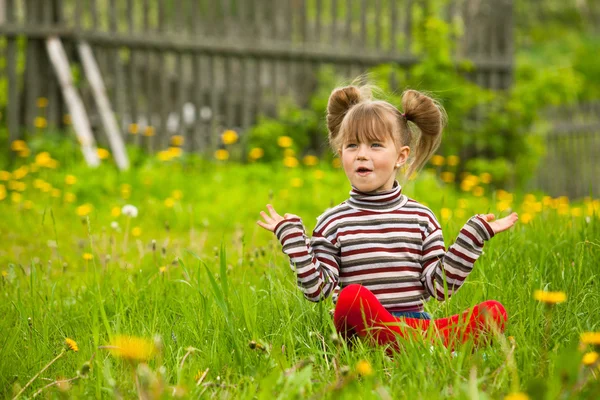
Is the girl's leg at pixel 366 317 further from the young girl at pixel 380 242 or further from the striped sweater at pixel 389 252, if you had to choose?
the striped sweater at pixel 389 252

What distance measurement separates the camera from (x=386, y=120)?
2.34 metres

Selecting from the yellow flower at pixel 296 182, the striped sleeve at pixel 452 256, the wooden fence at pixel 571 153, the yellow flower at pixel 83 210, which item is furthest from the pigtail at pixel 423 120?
the wooden fence at pixel 571 153

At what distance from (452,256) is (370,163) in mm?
373

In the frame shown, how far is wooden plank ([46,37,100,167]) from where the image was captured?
19.2 feet

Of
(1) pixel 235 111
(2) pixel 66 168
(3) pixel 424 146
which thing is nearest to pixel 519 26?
(1) pixel 235 111

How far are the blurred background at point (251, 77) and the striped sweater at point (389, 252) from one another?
340 centimetres

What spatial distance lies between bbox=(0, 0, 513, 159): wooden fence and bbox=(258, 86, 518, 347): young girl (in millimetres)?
4199

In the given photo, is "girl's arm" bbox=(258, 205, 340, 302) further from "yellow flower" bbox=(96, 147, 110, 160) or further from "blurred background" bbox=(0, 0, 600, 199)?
"yellow flower" bbox=(96, 147, 110, 160)

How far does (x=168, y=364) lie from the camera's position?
1.99 meters

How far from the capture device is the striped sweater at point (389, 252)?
217 cm

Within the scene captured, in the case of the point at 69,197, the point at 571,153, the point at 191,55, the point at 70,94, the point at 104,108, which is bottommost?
the point at 571,153

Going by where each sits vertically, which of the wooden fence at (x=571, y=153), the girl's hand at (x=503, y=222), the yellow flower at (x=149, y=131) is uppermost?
the girl's hand at (x=503, y=222)

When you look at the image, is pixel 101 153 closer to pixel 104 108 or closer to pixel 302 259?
pixel 104 108

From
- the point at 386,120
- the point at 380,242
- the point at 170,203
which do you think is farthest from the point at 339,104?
the point at 170,203
